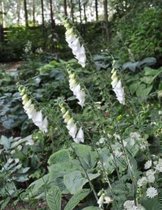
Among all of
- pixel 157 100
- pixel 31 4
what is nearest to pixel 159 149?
pixel 157 100

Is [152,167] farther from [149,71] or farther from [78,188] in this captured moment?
[149,71]

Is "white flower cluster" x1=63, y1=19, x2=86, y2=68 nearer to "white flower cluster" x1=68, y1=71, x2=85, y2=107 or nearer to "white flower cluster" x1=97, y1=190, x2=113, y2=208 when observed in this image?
"white flower cluster" x1=68, y1=71, x2=85, y2=107

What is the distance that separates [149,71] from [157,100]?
0.89m

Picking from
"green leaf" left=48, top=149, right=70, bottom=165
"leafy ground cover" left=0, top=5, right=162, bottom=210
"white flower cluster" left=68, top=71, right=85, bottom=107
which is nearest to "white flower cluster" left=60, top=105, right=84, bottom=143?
"leafy ground cover" left=0, top=5, right=162, bottom=210

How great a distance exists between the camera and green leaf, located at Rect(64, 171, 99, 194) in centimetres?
323

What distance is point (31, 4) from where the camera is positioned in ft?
118

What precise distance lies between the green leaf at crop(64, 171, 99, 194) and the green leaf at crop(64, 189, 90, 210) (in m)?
0.11

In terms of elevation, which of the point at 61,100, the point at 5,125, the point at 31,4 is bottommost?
the point at 5,125

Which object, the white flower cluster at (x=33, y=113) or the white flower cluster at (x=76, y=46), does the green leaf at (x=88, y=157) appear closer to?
the white flower cluster at (x=33, y=113)

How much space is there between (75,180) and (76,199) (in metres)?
0.32

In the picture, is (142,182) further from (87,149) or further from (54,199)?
(87,149)

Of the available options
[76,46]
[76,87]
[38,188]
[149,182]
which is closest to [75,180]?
[38,188]

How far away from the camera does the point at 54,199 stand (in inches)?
114

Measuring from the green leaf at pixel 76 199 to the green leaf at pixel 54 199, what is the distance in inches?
3.4
